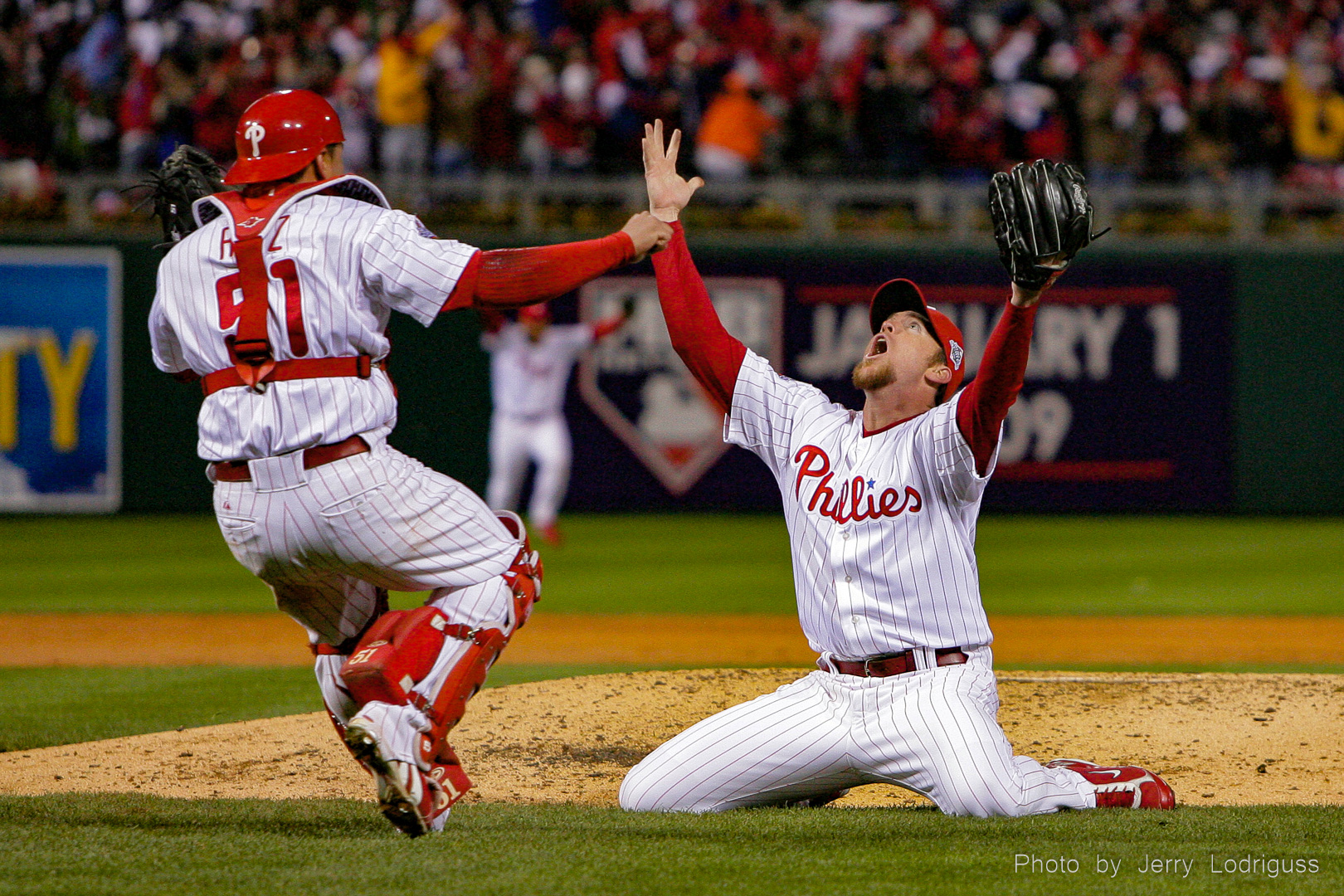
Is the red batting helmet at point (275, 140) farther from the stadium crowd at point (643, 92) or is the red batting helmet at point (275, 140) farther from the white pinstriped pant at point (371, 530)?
A: the stadium crowd at point (643, 92)

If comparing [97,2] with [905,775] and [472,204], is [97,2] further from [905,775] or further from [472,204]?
[905,775]

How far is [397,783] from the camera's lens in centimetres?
327

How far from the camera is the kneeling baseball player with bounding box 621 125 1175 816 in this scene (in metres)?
3.78

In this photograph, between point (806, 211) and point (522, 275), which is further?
point (806, 211)

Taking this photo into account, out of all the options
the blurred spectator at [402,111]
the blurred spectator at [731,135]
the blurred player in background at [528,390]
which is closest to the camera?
the blurred player in background at [528,390]

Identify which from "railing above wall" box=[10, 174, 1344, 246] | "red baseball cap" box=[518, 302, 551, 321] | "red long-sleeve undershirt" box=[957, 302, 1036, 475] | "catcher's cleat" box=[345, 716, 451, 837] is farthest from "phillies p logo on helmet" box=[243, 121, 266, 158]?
"railing above wall" box=[10, 174, 1344, 246]

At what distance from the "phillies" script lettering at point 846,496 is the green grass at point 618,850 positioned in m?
0.76

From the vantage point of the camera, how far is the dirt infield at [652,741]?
4.59m

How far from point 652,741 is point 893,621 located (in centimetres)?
157

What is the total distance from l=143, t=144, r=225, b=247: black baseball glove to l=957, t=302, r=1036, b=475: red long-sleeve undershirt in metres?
2.03

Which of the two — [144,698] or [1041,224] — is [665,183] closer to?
[1041,224]

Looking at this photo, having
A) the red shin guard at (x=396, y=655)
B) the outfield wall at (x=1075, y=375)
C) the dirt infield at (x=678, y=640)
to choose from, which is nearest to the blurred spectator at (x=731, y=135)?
the outfield wall at (x=1075, y=375)

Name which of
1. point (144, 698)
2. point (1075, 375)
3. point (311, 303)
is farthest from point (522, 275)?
point (1075, 375)

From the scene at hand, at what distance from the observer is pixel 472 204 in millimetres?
13586
